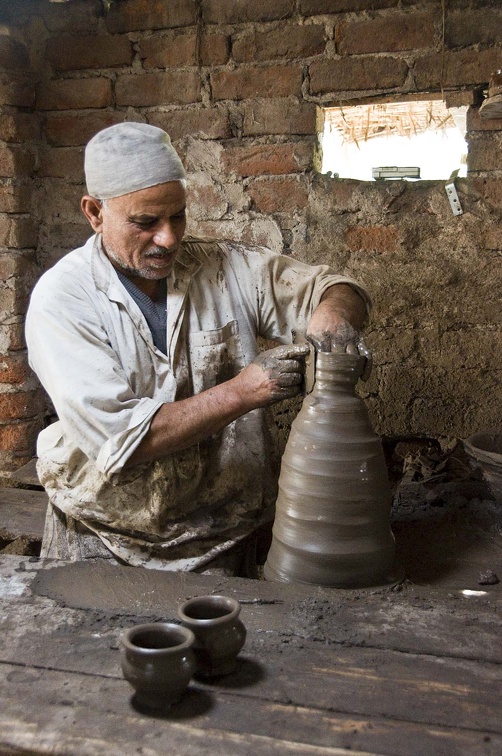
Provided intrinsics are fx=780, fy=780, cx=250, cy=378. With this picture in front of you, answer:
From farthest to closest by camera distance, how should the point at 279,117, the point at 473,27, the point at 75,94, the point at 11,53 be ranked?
the point at 75,94, the point at 11,53, the point at 279,117, the point at 473,27

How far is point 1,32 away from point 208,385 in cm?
183

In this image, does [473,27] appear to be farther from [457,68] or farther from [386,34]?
[386,34]

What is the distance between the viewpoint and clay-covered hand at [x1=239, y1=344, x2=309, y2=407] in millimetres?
2174

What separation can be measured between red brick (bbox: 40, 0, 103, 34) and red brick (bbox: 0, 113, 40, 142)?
39 cm

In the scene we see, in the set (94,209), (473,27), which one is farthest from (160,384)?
(473,27)

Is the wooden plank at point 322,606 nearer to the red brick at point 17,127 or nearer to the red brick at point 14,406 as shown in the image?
the red brick at point 14,406

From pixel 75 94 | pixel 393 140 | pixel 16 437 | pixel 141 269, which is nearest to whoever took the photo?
pixel 141 269

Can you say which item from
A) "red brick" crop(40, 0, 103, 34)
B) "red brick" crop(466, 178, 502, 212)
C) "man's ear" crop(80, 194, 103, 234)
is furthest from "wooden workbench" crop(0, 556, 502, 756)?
"red brick" crop(40, 0, 103, 34)

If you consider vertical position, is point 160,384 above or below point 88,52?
below

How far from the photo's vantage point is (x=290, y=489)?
2.05 m

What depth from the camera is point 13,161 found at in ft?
10.6

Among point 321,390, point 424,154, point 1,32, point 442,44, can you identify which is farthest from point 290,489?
point 424,154

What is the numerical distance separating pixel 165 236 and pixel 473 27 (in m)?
1.45

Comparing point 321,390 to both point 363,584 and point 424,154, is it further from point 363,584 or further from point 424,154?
point 424,154
